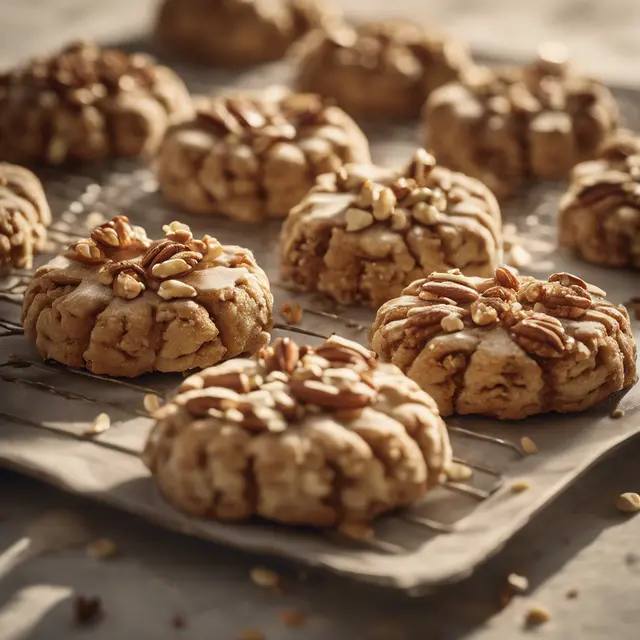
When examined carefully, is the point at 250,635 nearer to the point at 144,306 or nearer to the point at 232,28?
the point at 144,306

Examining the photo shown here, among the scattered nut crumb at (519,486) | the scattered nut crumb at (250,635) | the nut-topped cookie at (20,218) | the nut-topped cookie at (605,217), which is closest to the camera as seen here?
the scattered nut crumb at (250,635)

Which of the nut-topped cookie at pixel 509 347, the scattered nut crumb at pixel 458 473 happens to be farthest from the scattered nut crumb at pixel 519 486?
the nut-topped cookie at pixel 509 347

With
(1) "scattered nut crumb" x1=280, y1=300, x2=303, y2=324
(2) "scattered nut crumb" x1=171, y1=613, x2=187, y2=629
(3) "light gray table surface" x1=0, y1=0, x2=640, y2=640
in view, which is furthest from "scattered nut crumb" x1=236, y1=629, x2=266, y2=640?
(1) "scattered nut crumb" x1=280, y1=300, x2=303, y2=324

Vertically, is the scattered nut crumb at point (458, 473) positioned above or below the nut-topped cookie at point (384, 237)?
below

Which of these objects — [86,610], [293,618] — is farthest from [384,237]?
[86,610]

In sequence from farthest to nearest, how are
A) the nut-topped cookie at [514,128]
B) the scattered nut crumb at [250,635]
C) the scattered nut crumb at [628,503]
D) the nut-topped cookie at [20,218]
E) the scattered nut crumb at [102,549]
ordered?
the nut-topped cookie at [514,128] < the nut-topped cookie at [20,218] < the scattered nut crumb at [628,503] < the scattered nut crumb at [102,549] < the scattered nut crumb at [250,635]

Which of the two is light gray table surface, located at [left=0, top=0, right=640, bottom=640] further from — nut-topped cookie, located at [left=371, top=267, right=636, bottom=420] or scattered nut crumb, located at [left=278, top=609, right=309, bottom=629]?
nut-topped cookie, located at [left=371, top=267, right=636, bottom=420]

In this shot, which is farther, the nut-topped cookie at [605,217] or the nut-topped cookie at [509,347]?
the nut-topped cookie at [605,217]

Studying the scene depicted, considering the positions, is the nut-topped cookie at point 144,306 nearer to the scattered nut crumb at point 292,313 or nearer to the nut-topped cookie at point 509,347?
the scattered nut crumb at point 292,313
